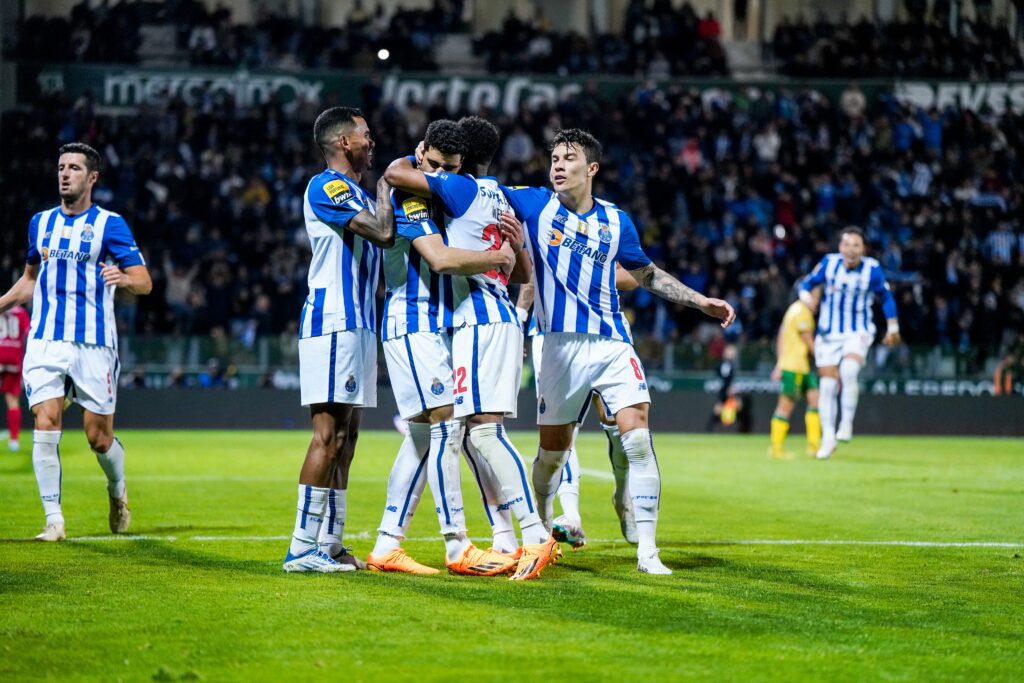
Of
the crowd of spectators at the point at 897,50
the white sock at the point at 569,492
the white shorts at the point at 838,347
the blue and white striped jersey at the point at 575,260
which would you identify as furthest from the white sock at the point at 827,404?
the crowd of spectators at the point at 897,50

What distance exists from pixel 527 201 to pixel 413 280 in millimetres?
856

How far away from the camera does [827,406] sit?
1670 centimetres

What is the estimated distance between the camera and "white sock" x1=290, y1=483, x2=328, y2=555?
6.26 m

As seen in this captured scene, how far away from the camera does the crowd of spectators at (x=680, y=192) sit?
25609 mm

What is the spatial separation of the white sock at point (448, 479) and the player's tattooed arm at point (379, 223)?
0.96 meters

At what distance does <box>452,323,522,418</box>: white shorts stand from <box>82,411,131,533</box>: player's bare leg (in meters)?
2.79

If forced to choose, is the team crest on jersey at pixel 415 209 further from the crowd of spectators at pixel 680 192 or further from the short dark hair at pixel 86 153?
the crowd of spectators at pixel 680 192

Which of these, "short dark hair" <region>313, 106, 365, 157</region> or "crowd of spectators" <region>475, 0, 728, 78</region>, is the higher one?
"crowd of spectators" <region>475, 0, 728, 78</region>

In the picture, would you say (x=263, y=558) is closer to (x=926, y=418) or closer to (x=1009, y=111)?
(x=926, y=418)

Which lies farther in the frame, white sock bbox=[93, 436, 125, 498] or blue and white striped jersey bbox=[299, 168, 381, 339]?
white sock bbox=[93, 436, 125, 498]

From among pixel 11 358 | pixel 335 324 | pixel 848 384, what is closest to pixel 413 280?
pixel 335 324

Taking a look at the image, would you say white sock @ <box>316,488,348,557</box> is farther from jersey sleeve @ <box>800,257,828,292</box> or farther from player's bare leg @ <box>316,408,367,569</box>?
jersey sleeve @ <box>800,257,828,292</box>

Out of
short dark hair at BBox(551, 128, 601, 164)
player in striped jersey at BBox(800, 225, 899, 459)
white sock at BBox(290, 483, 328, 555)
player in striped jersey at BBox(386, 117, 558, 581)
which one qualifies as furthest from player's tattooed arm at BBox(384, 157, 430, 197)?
player in striped jersey at BBox(800, 225, 899, 459)

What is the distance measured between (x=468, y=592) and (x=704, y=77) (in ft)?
90.9
